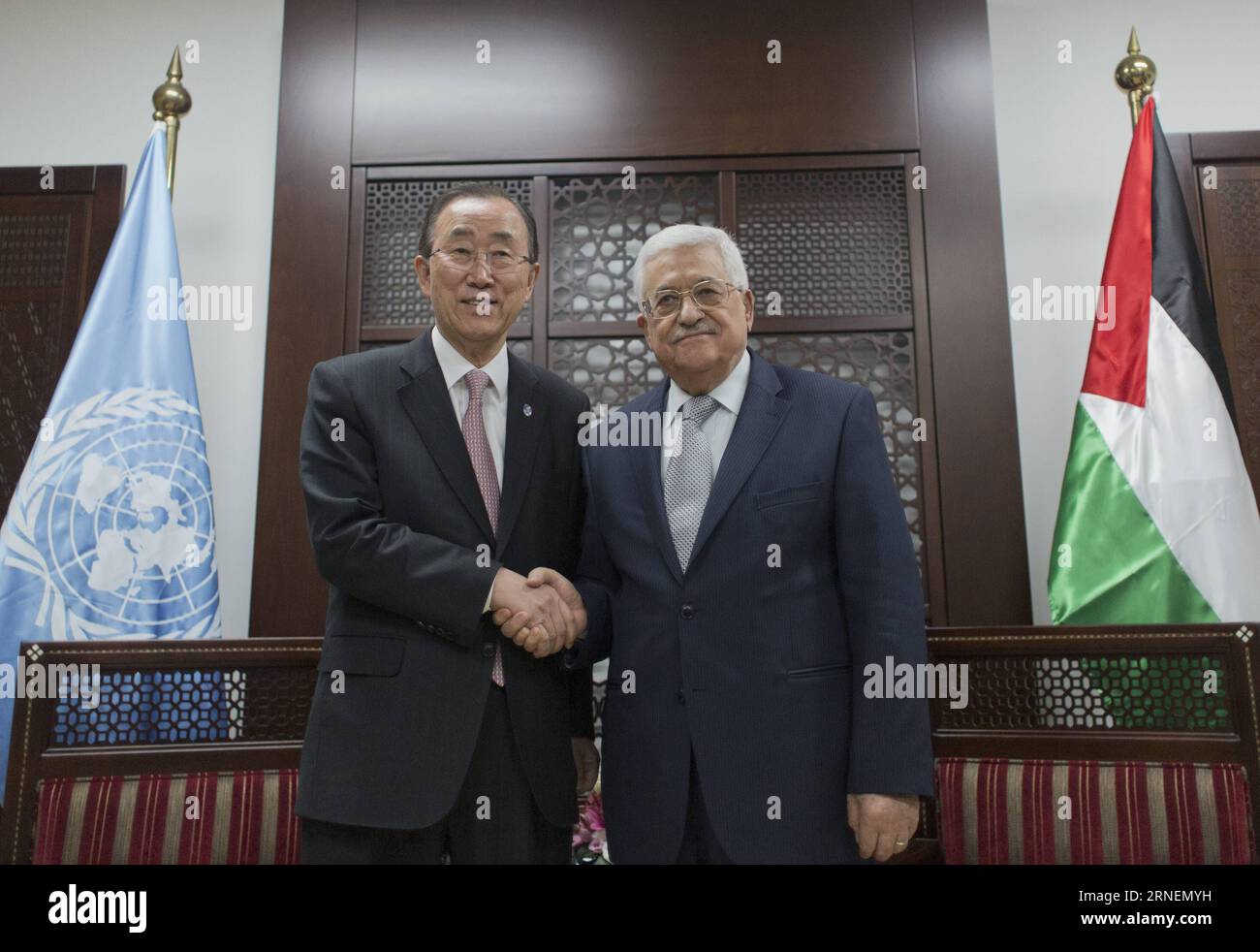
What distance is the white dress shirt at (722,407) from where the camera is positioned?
168cm

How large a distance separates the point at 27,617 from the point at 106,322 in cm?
88

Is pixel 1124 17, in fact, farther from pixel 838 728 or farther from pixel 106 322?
pixel 106 322

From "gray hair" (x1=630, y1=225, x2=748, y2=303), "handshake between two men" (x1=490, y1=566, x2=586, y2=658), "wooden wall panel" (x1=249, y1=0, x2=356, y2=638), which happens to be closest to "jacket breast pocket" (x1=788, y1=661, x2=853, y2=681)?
"handshake between two men" (x1=490, y1=566, x2=586, y2=658)

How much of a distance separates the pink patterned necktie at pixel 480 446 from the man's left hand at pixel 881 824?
73cm

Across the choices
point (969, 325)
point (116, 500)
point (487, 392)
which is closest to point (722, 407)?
point (487, 392)

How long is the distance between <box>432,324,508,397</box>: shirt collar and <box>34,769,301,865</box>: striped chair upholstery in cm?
95

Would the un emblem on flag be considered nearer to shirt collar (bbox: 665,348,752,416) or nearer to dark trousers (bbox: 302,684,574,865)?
dark trousers (bbox: 302,684,574,865)

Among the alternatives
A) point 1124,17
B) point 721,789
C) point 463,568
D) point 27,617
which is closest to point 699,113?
point 1124,17

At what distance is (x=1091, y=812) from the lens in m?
1.88

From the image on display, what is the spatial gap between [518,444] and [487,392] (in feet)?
0.41

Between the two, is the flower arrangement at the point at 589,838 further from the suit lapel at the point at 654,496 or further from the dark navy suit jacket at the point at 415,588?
the suit lapel at the point at 654,496

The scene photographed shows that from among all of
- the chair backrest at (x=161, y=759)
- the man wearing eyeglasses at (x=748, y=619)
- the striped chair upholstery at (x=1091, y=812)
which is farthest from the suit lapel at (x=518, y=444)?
the striped chair upholstery at (x=1091, y=812)

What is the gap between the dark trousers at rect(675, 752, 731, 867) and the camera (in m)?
A: 1.48

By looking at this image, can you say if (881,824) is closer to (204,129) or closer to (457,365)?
(457,365)
